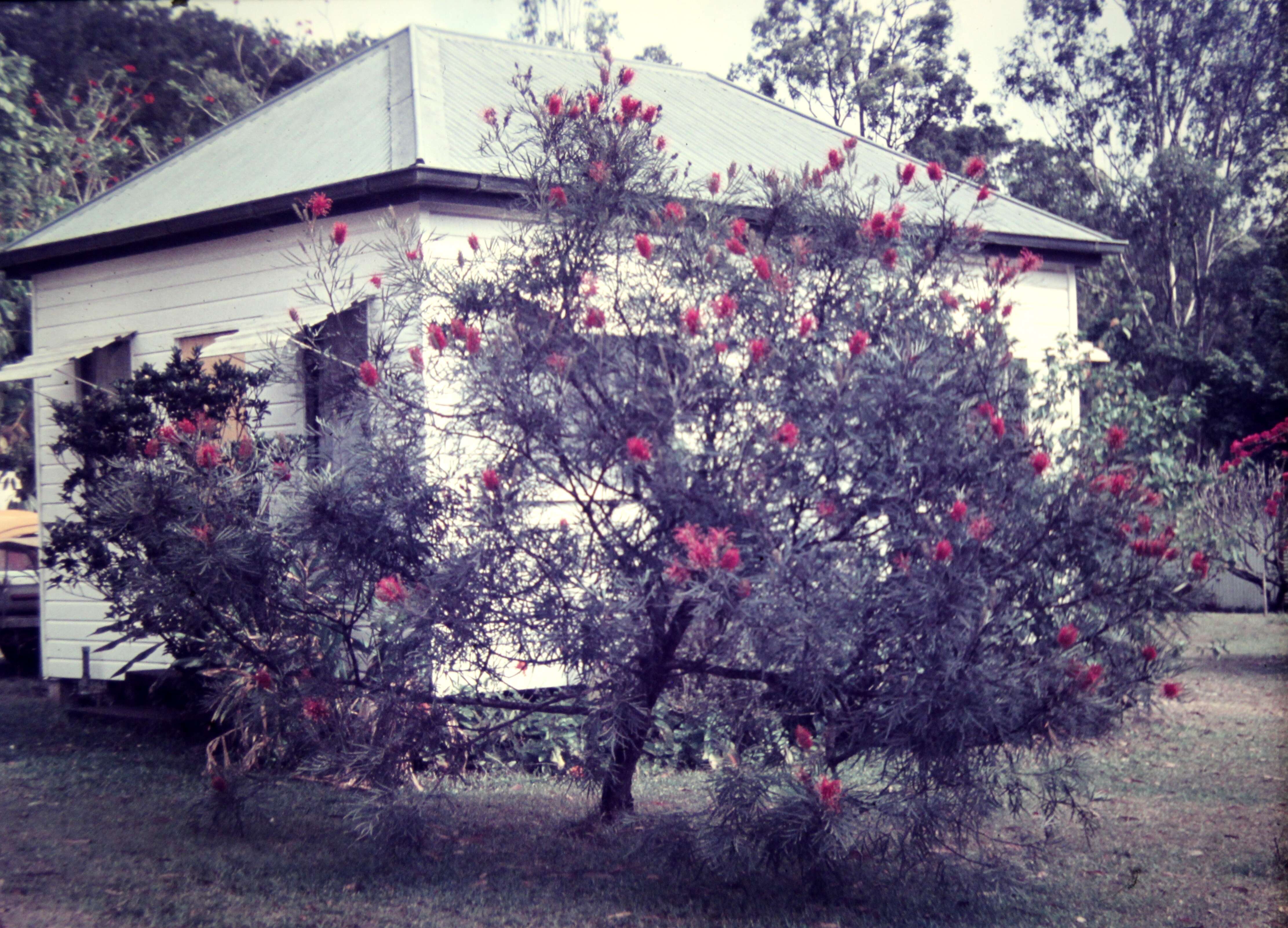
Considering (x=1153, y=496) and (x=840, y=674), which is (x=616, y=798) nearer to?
(x=840, y=674)

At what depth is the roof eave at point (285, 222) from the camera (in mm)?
7527

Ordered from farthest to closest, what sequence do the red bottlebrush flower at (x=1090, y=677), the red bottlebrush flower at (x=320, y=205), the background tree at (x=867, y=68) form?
the background tree at (x=867, y=68) → the red bottlebrush flower at (x=320, y=205) → the red bottlebrush flower at (x=1090, y=677)

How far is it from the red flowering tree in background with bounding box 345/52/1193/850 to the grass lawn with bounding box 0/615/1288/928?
2.19ft

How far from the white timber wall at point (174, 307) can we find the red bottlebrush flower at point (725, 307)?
3727 millimetres

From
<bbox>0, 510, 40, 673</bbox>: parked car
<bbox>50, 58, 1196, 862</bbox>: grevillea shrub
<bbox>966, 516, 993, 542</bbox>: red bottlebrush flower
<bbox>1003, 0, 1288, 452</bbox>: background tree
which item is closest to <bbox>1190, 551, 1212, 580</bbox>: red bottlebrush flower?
<bbox>50, 58, 1196, 862</bbox>: grevillea shrub

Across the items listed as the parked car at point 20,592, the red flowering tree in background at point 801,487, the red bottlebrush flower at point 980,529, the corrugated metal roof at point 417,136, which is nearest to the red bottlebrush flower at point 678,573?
the red flowering tree in background at point 801,487

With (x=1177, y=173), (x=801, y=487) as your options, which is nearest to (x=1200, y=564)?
(x=801, y=487)

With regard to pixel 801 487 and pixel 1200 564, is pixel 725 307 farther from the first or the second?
pixel 1200 564

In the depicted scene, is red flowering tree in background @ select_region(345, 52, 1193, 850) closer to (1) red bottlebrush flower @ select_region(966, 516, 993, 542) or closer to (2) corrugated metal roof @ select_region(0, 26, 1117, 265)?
(1) red bottlebrush flower @ select_region(966, 516, 993, 542)

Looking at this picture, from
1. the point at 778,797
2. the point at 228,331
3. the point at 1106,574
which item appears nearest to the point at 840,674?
the point at 778,797

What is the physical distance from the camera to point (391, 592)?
4.09 meters

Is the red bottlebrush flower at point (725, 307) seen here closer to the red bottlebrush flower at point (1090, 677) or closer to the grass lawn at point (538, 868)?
the red bottlebrush flower at point (1090, 677)

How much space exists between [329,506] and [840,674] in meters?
2.15

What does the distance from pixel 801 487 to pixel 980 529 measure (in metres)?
0.65
